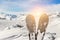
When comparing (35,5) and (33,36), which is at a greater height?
(35,5)

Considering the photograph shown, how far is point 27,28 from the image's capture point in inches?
48.1

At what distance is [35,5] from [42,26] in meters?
0.25

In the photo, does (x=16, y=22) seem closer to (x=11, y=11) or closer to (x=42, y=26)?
(x=11, y=11)

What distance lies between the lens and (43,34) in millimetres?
1221

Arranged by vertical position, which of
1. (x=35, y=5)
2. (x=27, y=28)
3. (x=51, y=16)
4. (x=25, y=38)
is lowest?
(x=25, y=38)

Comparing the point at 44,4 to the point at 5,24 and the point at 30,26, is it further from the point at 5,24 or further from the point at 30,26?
the point at 5,24

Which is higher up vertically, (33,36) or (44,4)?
(44,4)

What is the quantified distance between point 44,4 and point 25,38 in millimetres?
438

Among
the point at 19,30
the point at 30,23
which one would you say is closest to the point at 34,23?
the point at 30,23

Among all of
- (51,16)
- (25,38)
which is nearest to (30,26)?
(25,38)

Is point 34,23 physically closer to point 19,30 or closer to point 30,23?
point 30,23

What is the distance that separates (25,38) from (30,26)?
0.14 metres

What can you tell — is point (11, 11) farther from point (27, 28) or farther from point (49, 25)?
point (49, 25)

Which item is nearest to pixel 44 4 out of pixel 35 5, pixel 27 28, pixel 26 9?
pixel 35 5
